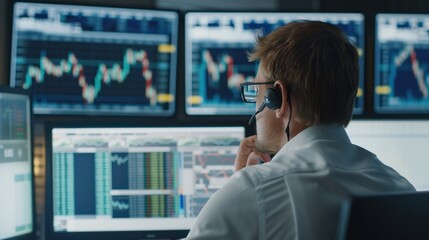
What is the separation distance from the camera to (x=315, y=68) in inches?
40.4

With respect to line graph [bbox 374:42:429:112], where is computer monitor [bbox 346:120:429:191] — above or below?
below

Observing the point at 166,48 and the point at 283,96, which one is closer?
the point at 283,96

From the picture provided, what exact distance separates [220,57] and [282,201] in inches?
37.1

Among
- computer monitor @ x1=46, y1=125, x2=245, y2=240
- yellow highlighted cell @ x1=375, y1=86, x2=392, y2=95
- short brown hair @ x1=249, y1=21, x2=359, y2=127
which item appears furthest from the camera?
yellow highlighted cell @ x1=375, y1=86, x2=392, y2=95

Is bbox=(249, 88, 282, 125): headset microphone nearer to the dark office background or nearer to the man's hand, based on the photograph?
the man's hand

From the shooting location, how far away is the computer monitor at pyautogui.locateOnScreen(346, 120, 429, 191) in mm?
1759

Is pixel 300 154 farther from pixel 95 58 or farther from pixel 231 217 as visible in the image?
pixel 95 58

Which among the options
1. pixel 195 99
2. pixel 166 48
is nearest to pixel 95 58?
pixel 166 48

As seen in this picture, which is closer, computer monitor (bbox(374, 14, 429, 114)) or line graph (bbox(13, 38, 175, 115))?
line graph (bbox(13, 38, 175, 115))

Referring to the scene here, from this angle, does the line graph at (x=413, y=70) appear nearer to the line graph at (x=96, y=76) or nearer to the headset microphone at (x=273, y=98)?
the line graph at (x=96, y=76)

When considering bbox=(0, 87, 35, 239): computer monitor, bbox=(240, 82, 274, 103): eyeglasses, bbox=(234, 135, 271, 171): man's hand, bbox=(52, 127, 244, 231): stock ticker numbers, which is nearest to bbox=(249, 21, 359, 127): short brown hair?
bbox=(240, 82, 274, 103): eyeglasses

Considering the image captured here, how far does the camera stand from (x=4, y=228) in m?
1.44

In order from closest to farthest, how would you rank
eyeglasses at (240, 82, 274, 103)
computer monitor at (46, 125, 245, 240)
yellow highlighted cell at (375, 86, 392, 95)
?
eyeglasses at (240, 82, 274, 103) → computer monitor at (46, 125, 245, 240) → yellow highlighted cell at (375, 86, 392, 95)

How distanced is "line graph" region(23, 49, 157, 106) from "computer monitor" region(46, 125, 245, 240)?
0.16 m
